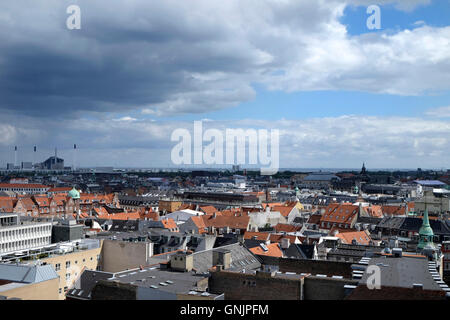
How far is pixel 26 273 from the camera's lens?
105 feet

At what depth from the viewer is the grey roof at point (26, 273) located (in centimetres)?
3131

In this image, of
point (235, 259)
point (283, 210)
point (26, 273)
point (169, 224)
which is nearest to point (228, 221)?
point (169, 224)

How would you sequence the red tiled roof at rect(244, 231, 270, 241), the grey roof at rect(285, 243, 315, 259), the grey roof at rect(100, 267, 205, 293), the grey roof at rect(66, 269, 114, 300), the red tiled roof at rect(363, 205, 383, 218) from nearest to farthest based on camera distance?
the grey roof at rect(100, 267, 205, 293) < the grey roof at rect(66, 269, 114, 300) < the grey roof at rect(285, 243, 315, 259) < the red tiled roof at rect(244, 231, 270, 241) < the red tiled roof at rect(363, 205, 383, 218)

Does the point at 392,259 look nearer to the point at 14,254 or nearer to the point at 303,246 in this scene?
the point at 303,246

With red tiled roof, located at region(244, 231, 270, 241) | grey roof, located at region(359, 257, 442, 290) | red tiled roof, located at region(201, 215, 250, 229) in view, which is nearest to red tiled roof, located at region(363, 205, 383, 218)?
red tiled roof, located at region(201, 215, 250, 229)

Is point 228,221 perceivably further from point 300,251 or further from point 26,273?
point 26,273

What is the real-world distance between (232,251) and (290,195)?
115 meters

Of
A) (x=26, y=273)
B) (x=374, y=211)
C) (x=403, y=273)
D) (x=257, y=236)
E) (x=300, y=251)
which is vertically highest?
(x=403, y=273)

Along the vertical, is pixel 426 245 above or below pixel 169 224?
above

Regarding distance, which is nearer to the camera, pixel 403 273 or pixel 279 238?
pixel 403 273

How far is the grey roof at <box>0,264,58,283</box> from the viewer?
31.3 metres

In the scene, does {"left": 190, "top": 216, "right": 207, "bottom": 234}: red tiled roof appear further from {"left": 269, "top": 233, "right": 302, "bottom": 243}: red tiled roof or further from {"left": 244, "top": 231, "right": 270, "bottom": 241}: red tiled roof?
{"left": 269, "top": 233, "right": 302, "bottom": 243}: red tiled roof

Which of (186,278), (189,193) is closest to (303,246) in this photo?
(186,278)
